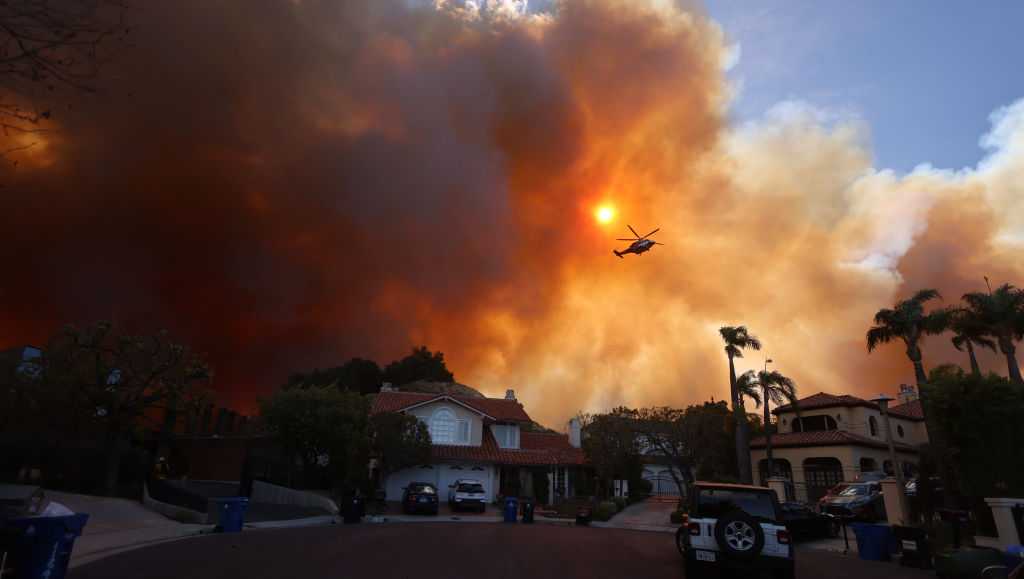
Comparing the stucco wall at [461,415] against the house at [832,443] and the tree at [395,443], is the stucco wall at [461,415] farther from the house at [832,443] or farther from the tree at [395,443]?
the house at [832,443]

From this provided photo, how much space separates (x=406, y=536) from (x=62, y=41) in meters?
16.7

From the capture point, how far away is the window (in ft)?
148

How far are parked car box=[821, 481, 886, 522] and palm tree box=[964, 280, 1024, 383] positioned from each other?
1793cm

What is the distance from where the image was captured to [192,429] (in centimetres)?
4456

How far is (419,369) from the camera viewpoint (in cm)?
8369

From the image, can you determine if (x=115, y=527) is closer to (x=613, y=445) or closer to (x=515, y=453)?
(x=613, y=445)

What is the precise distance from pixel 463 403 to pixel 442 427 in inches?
91.3

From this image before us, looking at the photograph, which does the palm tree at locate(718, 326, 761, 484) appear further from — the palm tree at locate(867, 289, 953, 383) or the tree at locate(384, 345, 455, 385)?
the tree at locate(384, 345, 455, 385)

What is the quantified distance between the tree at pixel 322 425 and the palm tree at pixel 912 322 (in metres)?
31.6

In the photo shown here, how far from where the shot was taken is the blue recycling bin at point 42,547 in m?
7.96

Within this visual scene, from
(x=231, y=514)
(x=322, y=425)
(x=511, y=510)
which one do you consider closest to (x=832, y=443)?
(x=511, y=510)

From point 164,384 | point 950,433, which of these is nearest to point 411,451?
point 164,384

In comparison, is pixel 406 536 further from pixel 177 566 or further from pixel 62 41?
pixel 62 41

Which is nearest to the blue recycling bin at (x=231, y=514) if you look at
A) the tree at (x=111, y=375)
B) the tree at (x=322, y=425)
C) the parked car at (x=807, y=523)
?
the tree at (x=111, y=375)
